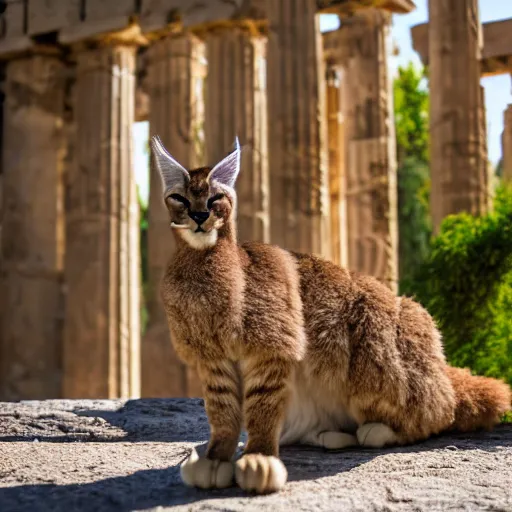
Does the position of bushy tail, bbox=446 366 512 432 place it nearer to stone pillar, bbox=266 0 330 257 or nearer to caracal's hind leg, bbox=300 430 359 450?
caracal's hind leg, bbox=300 430 359 450

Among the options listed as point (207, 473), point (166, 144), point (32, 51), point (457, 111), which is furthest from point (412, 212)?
point (207, 473)

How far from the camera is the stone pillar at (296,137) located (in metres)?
13.5

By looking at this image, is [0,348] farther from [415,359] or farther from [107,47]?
[415,359]

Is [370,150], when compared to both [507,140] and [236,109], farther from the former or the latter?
[507,140]

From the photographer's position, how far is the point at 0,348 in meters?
16.4

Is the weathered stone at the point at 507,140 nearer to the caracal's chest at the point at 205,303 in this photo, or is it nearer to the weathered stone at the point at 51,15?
the weathered stone at the point at 51,15

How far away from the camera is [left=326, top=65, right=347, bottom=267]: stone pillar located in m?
18.2

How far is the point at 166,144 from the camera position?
16375 millimetres

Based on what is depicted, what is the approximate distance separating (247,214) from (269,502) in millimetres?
10913

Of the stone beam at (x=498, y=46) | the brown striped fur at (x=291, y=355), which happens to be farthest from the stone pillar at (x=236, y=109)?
the brown striped fur at (x=291, y=355)

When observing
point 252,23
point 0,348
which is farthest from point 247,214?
point 0,348

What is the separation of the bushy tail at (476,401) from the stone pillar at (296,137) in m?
8.36

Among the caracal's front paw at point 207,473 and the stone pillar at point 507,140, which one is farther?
the stone pillar at point 507,140

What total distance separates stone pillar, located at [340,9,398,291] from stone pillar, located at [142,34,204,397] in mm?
2834
